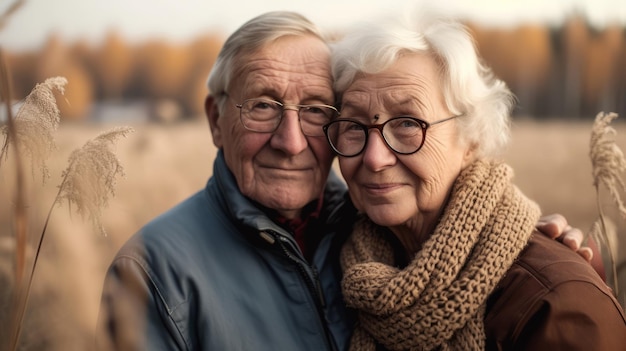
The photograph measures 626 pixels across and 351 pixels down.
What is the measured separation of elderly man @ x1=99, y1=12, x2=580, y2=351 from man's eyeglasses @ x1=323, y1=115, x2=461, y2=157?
0.52 feet

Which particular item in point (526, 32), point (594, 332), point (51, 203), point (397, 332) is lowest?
point (526, 32)

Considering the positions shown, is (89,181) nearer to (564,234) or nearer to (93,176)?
(93,176)

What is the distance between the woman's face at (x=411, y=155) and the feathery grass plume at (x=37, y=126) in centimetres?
136

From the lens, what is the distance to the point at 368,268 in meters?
2.54

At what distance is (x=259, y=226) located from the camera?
102 inches

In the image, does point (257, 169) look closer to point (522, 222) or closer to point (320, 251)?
point (320, 251)

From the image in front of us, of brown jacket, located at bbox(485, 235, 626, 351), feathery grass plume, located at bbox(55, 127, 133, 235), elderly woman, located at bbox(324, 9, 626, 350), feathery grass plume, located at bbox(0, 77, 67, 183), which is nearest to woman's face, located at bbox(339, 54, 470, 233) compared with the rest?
elderly woman, located at bbox(324, 9, 626, 350)

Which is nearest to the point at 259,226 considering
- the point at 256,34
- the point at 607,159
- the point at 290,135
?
the point at 290,135

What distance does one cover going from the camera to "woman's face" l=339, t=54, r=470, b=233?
8.38 feet

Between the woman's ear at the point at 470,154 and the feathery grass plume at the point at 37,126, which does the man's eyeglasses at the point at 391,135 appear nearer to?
the woman's ear at the point at 470,154

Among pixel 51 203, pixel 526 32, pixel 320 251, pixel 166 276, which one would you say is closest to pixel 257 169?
pixel 320 251

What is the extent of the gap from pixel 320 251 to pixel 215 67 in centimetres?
105

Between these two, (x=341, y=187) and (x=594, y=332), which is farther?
(x=341, y=187)

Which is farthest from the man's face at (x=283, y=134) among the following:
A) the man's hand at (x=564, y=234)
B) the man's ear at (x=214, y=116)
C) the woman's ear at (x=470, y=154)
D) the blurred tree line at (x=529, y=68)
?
the blurred tree line at (x=529, y=68)
